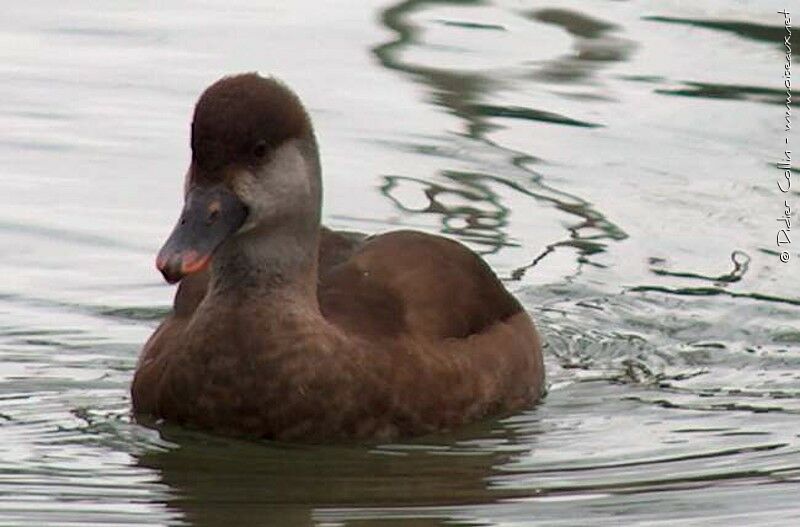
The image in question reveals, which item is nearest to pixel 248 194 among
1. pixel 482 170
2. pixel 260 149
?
pixel 260 149

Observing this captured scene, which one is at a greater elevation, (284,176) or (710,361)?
(284,176)

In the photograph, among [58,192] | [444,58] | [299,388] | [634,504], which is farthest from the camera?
[444,58]

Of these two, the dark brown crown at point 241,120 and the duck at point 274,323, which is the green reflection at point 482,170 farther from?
the dark brown crown at point 241,120

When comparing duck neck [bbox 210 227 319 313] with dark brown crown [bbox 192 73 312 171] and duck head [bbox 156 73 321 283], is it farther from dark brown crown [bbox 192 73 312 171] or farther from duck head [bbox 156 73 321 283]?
dark brown crown [bbox 192 73 312 171]

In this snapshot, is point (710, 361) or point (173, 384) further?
point (710, 361)

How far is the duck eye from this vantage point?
29.7 feet

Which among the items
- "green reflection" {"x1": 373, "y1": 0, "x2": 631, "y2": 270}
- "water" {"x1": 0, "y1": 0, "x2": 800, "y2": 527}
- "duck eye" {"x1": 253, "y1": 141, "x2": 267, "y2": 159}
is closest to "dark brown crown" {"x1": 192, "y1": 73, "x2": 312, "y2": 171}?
"duck eye" {"x1": 253, "y1": 141, "x2": 267, "y2": 159}

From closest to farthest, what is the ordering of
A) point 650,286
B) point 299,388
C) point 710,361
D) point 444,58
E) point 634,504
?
point 634,504 → point 299,388 → point 710,361 → point 650,286 → point 444,58

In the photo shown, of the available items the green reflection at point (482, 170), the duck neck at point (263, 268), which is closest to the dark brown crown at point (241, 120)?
the duck neck at point (263, 268)

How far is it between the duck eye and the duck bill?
7.3 inches

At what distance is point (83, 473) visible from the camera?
8820mm

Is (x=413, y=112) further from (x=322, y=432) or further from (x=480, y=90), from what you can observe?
(x=322, y=432)

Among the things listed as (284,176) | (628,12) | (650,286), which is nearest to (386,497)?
(284,176)

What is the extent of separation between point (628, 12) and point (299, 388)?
6.88 meters
